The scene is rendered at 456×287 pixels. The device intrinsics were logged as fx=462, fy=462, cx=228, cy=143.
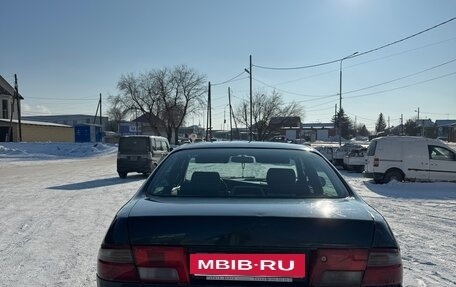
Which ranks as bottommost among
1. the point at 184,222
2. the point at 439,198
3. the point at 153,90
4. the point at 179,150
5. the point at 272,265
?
the point at 439,198

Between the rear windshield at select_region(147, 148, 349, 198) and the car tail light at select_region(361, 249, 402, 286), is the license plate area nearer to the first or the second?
the car tail light at select_region(361, 249, 402, 286)

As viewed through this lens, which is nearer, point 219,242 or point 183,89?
point 219,242

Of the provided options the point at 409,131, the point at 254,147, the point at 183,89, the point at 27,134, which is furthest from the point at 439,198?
the point at 409,131

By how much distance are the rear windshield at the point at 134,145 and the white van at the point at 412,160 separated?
937 cm

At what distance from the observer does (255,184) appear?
409cm

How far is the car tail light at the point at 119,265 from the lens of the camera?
250 cm

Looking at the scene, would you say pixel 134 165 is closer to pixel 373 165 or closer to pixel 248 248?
pixel 373 165

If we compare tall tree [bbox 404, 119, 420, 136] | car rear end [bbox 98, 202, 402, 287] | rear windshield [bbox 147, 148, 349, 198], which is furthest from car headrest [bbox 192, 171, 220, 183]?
tall tree [bbox 404, 119, 420, 136]

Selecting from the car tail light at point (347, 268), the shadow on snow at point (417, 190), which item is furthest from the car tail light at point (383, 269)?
the shadow on snow at point (417, 190)

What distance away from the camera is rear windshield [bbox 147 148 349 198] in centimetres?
340

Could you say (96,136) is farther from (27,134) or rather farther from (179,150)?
(179,150)

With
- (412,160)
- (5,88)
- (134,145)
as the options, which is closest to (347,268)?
(412,160)

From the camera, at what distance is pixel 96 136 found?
211 ft

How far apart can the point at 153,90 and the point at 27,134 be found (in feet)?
67.7
